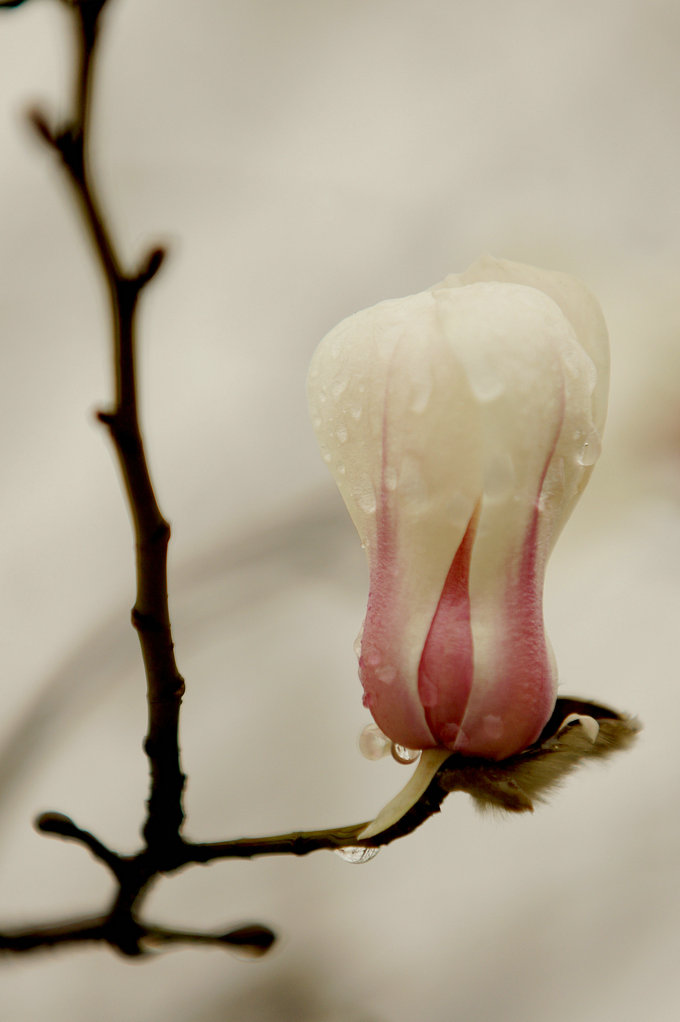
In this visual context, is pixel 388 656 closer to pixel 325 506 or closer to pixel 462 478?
pixel 462 478

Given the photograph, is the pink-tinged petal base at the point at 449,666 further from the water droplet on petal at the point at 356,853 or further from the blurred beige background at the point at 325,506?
the blurred beige background at the point at 325,506

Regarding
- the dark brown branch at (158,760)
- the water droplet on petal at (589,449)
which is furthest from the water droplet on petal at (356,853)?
the water droplet on petal at (589,449)

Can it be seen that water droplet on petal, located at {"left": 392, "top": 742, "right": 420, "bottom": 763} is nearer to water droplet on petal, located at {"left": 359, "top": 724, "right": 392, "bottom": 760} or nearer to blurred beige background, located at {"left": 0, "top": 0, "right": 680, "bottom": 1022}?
water droplet on petal, located at {"left": 359, "top": 724, "right": 392, "bottom": 760}

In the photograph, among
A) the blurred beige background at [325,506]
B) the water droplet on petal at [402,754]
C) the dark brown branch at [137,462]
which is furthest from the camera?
the blurred beige background at [325,506]

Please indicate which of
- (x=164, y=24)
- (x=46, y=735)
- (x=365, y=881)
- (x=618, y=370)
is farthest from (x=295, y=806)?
(x=164, y=24)

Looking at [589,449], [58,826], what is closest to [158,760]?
[58,826]

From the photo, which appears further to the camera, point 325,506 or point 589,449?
point 325,506

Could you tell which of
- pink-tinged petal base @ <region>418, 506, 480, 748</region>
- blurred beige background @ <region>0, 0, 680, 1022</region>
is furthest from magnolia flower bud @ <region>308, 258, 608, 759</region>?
blurred beige background @ <region>0, 0, 680, 1022</region>
